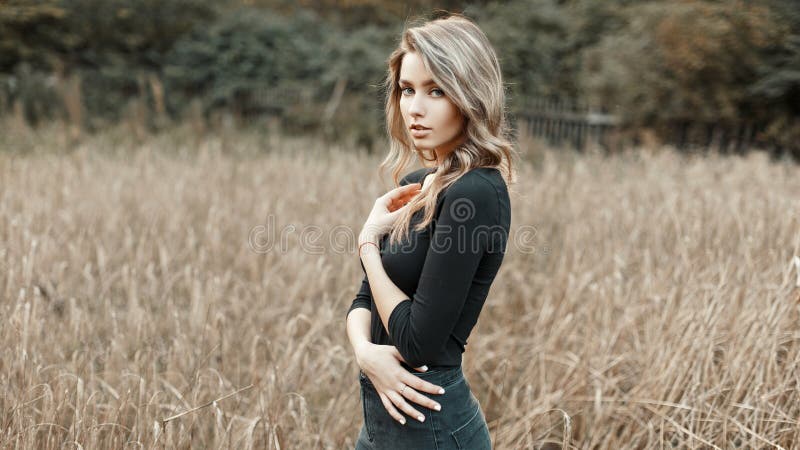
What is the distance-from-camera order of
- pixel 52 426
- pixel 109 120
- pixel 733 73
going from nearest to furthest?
pixel 52 426, pixel 733 73, pixel 109 120

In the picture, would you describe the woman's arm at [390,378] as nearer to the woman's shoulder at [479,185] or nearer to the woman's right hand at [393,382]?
the woman's right hand at [393,382]

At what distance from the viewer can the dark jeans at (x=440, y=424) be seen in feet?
4.38

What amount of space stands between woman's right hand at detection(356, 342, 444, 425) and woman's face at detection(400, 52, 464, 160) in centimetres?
44

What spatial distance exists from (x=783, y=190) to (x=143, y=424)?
4269mm

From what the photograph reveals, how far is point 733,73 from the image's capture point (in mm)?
8055

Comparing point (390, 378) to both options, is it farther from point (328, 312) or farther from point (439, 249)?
point (328, 312)

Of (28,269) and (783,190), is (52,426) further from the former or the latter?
(783,190)

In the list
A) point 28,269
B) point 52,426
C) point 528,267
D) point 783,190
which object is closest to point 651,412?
point 528,267

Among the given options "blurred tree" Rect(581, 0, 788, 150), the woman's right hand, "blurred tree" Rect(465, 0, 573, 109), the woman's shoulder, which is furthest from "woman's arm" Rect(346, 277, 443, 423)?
"blurred tree" Rect(465, 0, 573, 109)

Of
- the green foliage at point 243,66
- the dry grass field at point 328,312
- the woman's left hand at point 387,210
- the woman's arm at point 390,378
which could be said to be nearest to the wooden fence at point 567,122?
the green foliage at point 243,66

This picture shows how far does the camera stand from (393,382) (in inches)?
52.0

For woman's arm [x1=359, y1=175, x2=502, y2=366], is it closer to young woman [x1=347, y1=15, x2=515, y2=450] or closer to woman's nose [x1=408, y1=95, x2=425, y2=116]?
young woman [x1=347, y1=15, x2=515, y2=450]

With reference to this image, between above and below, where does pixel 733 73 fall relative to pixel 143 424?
above

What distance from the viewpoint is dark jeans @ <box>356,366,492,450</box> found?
1334mm
